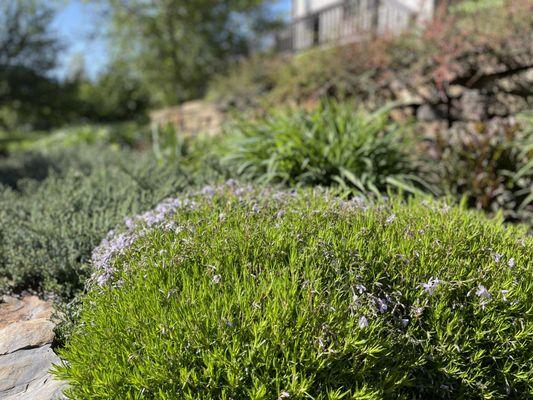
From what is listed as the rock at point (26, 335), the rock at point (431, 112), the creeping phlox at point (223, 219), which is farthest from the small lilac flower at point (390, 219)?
the rock at point (431, 112)

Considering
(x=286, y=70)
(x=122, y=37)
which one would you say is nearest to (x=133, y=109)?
(x=122, y=37)

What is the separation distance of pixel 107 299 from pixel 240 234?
0.64 meters

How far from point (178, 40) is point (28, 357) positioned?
43.3 ft

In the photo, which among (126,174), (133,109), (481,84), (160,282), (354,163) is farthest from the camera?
(133,109)

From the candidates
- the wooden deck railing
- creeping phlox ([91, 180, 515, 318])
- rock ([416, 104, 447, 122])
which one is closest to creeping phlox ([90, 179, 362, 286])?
creeping phlox ([91, 180, 515, 318])

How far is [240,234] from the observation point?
2172 mm

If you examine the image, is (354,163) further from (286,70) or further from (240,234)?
(286,70)

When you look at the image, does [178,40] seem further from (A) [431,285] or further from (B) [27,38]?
(A) [431,285]

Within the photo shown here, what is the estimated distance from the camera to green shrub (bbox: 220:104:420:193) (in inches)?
163

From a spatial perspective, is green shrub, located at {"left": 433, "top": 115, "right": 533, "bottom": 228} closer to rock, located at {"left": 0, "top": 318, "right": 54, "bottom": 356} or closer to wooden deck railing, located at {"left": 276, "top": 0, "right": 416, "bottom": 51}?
rock, located at {"left": 0, "top": 318, "right": 54, "bottom": 356}

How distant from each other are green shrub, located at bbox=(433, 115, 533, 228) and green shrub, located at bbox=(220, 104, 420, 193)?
43cm

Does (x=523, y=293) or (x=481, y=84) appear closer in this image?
(x=523, y=293)

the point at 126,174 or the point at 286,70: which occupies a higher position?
the point at 286,70

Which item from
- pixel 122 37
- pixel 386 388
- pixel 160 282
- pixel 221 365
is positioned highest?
pixel 122 37
